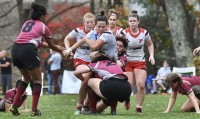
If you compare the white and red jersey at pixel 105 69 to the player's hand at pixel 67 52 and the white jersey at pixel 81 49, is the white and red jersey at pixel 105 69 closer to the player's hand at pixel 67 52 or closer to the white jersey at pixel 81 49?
the player's hand at pixel 67 52

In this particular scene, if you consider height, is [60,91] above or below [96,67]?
below

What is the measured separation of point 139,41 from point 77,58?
135 cm

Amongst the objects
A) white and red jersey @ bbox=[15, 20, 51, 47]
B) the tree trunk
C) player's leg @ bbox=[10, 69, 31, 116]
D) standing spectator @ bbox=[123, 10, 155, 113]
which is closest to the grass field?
player's leg @ bbox=[10, 69, 31, 116]

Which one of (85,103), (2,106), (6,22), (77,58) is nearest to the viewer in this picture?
(85,103)

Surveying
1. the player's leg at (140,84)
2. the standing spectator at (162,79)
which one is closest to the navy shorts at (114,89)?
the player's leg at (140,84)

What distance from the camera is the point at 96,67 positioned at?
34.3 feet

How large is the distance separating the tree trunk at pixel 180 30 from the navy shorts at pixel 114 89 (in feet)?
57.4

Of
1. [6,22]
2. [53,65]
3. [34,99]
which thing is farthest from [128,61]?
[6,22]

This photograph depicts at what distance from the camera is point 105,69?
10.3m

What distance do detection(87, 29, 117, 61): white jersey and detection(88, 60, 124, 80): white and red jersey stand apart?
0.22 m

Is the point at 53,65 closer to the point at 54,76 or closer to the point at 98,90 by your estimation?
the point at 54,76

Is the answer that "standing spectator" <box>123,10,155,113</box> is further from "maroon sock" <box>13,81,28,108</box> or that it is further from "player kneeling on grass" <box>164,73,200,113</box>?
"maroon sock" <box>13,81,28,108</box>

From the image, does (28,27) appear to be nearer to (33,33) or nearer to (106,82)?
(33,33)

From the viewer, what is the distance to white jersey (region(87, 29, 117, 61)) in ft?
34.3
